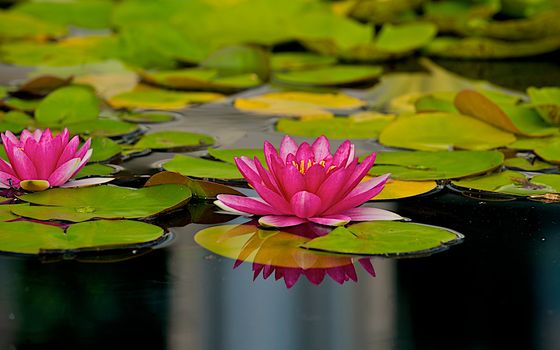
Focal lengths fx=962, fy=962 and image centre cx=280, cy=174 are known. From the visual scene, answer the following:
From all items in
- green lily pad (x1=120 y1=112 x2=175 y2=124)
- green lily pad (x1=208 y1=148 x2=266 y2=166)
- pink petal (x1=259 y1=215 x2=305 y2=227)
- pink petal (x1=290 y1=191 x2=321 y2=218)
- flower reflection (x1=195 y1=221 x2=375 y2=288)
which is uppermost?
green lily pad (x1=120 y1=112 x2=175 y2=124)

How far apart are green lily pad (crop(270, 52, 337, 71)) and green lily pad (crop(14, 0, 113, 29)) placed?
36.1 inches

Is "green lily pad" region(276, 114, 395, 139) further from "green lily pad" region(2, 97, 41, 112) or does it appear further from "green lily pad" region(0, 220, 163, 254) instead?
"green lily pad" region(0, 220, 163, 254)

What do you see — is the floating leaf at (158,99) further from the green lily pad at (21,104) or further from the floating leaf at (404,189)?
the floating leaf at (404,189)

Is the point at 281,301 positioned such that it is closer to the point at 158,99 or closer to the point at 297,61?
the point at 158,99

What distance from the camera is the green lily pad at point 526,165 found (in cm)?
185

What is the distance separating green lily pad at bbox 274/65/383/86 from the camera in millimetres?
2834

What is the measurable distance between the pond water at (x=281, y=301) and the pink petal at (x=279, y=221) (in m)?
0.11

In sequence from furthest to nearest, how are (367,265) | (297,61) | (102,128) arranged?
(297,61) < (102,128) < (367,265)

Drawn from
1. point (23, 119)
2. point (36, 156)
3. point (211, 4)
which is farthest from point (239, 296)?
point (211, 4)

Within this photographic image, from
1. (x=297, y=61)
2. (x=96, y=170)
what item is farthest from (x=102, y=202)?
(x=297, y=61)

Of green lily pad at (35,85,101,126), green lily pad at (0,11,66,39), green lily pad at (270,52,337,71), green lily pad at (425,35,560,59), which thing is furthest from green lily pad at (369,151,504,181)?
green lily pad at (0,11,66,39)

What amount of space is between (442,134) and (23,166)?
925 millimetres

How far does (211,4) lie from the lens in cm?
376

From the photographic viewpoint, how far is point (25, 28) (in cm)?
364
